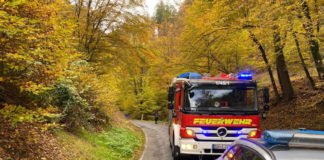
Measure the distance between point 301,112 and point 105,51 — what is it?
11.7 meters

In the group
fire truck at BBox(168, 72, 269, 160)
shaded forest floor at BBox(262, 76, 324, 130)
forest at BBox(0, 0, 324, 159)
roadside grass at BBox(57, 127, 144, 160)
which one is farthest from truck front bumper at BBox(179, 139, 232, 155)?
shaded forest floor at BBox(262, 76, 324, 130)

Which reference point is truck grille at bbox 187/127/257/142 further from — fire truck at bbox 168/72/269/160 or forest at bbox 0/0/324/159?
forest at bbox 0/0/324/159

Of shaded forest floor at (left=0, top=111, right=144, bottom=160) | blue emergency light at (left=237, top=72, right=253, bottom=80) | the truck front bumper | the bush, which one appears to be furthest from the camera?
the bush

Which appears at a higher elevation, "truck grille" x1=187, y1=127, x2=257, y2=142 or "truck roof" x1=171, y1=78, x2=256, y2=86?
"truck roof" x1=171, y1=78, x2=256, y2=86

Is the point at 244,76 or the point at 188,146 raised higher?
the point at 244,76

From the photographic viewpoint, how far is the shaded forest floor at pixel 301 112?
17219 mm

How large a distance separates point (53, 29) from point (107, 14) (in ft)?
48.2

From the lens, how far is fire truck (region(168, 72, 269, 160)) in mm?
10961

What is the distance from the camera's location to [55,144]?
10.1 meters

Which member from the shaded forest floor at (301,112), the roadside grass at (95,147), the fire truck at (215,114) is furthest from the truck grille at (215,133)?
the shaded forest floor at (301,112)

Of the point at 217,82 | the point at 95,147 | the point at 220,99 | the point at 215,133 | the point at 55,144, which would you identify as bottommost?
the point at 95,147

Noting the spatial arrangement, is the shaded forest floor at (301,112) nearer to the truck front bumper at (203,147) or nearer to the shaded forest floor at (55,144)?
the truck front bumper at (203,147)

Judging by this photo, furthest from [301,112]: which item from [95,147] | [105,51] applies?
[105,51]

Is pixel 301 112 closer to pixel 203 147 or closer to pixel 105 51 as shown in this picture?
pixel 203 147
